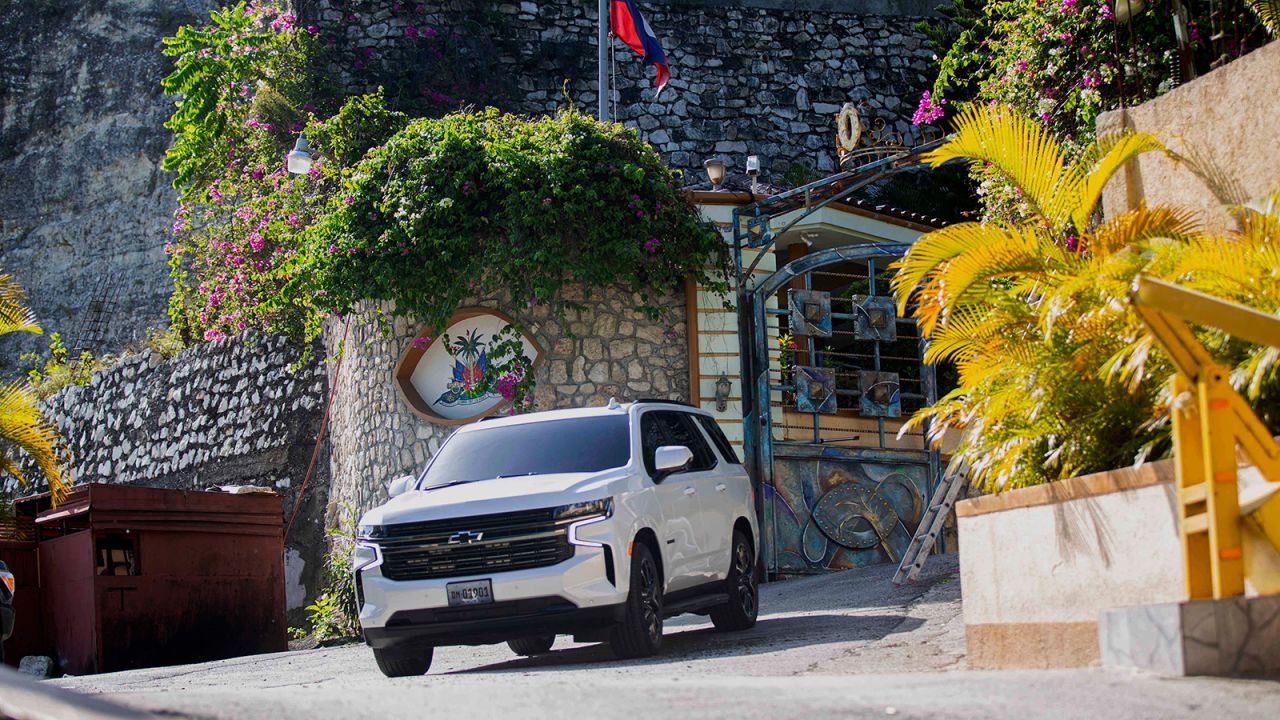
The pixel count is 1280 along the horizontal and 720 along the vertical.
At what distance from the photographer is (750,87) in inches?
1057

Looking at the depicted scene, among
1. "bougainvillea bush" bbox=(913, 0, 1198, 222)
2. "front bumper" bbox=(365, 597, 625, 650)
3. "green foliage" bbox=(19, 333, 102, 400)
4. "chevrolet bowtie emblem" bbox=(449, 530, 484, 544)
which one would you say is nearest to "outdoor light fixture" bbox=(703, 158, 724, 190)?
"bougainvillea bush" bbox=(913, 0, 1198, 222)

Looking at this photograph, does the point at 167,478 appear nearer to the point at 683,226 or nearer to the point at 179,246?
the point at 179,246

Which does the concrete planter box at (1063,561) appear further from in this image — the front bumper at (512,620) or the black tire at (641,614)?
the front bumper at (512,620)

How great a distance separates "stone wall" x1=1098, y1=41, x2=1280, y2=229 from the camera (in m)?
8.34

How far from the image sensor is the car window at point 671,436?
11039mm

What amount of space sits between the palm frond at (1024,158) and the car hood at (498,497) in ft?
10.3

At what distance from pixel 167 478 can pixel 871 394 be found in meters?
11.2

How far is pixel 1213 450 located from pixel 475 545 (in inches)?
205

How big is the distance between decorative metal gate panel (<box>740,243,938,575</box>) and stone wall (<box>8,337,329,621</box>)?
639cm

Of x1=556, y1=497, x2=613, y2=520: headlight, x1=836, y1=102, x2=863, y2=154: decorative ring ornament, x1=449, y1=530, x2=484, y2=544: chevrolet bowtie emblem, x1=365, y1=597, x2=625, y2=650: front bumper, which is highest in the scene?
x1=836, y1=102, x2=863, y2=154: decorative ring ornament

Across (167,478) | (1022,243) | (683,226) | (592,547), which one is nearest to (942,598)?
(592,547)

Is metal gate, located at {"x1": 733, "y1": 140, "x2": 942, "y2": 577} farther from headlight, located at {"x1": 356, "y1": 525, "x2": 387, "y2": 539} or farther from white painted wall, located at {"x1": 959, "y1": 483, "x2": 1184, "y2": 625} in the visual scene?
white painted wall, located at {"x1": 959, "y1": 483, "x2": 1184, "y2": 625}

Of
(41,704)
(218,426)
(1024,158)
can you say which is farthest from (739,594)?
A: (218,426)

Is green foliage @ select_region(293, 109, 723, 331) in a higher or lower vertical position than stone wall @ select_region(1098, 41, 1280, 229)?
higher
